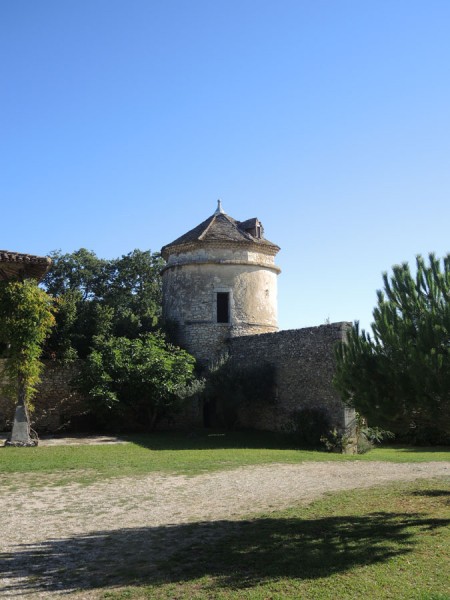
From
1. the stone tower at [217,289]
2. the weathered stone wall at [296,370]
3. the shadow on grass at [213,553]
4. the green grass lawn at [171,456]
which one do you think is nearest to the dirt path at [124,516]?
the shadow on grass at [213,553]

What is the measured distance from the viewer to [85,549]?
22.3 feet

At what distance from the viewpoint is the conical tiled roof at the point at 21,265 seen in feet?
54.9

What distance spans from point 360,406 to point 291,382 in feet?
40.3

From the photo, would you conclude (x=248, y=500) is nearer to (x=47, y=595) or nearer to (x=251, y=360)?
(x=47, y=595)

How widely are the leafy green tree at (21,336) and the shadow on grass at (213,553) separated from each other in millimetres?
10289

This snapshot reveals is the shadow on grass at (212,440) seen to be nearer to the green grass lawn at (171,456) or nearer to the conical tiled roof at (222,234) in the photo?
the green grass lawn at (171,456)

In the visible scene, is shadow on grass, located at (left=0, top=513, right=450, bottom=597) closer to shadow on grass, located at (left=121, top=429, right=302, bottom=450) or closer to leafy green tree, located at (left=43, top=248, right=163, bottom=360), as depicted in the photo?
shadow on grass, located at (left=121, top=429, right=302, bottom=450)

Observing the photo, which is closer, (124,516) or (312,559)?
(312,559)

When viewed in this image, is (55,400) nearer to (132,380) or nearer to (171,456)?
(132,380)

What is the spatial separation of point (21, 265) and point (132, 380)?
5.94 metres

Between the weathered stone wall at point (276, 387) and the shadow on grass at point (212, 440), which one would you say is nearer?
the shadow on grass at point (212, 440)

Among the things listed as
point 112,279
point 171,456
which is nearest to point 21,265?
point 171,456

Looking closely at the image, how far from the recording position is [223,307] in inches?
1020

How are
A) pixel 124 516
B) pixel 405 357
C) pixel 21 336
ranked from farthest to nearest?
pixel 21 336 → pixel 124 516 → pixel 405 357
